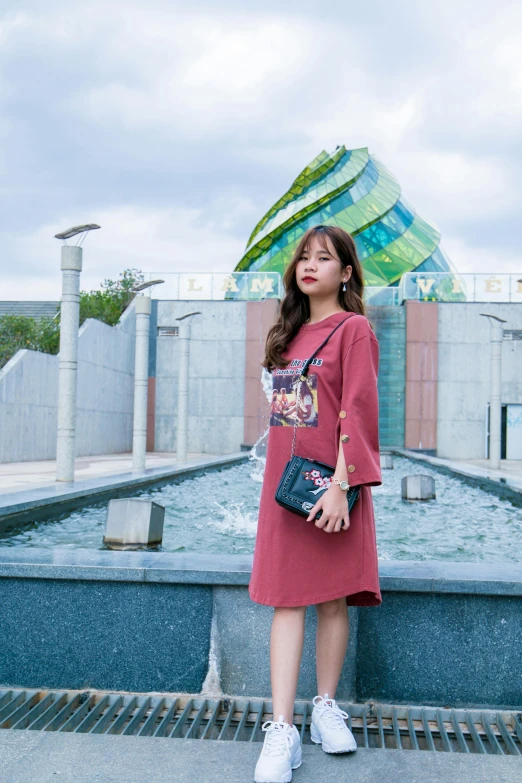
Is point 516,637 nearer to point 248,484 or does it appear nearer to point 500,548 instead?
point 500,548

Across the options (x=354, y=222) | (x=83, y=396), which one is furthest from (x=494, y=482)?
(x=354, y=222)

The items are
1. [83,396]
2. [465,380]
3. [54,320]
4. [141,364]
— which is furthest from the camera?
[465,380]

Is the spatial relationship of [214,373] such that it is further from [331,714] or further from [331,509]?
[331,509]

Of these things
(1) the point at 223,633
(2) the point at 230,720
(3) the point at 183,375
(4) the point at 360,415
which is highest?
(3) the point at 183,375

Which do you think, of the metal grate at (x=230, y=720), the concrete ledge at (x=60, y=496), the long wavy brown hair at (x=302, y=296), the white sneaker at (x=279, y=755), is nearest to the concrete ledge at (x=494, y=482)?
the concrete ledge at (x=60, y=496)

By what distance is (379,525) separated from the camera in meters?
6.43

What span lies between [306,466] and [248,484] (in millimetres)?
8440

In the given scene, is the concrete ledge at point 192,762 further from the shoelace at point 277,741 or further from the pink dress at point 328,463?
the pink dress at point 328,463

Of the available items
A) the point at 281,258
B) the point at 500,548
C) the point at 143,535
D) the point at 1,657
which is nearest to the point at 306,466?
the point at 1,657

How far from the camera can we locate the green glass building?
31219 millimetres

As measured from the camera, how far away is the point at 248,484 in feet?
34.7

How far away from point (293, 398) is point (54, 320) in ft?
60.8

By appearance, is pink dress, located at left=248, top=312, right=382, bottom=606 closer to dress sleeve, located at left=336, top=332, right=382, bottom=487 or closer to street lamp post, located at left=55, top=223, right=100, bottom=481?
dress sleeve, located at left=336, top=332, right=382, bottom=487

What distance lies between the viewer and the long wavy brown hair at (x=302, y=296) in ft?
8.18
